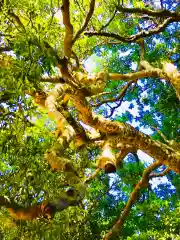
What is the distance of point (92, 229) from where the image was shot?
580 cm

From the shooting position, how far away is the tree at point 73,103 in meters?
2.32

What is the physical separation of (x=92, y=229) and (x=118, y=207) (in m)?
1.49

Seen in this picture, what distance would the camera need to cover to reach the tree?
232 cm

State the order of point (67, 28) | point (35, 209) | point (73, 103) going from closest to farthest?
point (35, 209) → point (67, 28) → point (73, 103)

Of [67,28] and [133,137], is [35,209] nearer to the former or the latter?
[67,28]

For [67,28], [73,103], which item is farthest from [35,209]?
[73,103]

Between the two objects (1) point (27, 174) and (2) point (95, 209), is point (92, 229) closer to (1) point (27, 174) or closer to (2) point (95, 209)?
(2) point (95, 209)

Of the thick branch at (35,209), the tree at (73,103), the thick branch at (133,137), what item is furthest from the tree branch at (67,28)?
the thick branch at (35,209)

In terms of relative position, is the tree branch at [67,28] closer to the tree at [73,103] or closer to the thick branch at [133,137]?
the tree at [73,103]

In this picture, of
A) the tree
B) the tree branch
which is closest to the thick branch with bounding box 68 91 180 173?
the tree

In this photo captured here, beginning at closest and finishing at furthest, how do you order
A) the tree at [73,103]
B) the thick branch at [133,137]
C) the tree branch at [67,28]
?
the tree at [73,103]
the tree branch at [67,28]
the thick branch at [133,137]

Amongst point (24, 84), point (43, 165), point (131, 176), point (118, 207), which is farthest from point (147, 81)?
point (24, 84)

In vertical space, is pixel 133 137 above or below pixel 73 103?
below

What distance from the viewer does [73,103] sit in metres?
4.69
